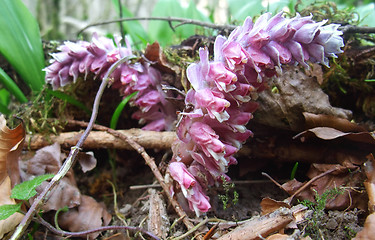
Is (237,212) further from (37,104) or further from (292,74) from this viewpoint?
(37,104)

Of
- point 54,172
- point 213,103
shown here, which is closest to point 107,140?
point 54,172

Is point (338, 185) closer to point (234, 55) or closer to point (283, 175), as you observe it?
point (283, 175)

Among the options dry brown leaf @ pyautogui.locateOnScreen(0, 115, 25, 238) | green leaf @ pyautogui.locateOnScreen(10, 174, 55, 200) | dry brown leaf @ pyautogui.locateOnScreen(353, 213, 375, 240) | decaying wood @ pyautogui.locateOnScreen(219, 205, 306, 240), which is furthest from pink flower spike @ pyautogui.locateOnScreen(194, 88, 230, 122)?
dry brown leaf @ pyautogui.locateOnScreen(0, 115, 25, 238)

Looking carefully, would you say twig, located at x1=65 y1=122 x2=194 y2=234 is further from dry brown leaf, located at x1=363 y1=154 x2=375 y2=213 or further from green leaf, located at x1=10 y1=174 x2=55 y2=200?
dry brown leaf, located at x1=363 y1=154 x2=375 y2=213

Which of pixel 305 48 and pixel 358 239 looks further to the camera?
pixel 305 48

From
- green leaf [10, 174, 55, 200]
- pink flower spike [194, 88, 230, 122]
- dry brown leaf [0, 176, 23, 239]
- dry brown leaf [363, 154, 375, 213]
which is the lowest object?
dry brown leaf [363, 154, 375, 213]

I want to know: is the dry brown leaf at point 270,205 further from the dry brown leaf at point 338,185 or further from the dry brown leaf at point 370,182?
the dry brown leaf at point 370,182

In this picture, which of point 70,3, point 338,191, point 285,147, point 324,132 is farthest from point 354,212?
point 70,3
